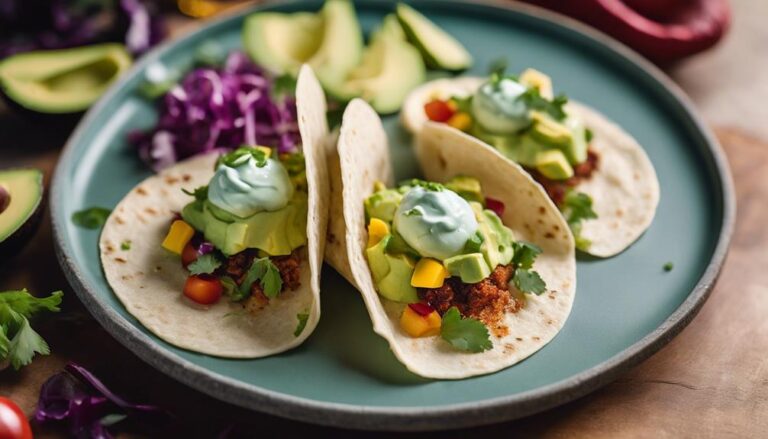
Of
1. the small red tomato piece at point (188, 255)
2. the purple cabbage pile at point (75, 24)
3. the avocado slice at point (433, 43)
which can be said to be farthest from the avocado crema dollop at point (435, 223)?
the purple cabbage pile at point (75, 24)

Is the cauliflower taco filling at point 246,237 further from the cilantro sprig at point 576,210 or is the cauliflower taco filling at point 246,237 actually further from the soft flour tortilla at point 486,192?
the cilantro sprig at point 576,210

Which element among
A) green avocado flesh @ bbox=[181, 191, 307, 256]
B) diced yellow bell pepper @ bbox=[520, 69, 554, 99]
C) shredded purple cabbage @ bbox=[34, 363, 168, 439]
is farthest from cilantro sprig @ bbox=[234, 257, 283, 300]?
diced yellow bell pepper @ bbox=[520, 69, 554, 99]

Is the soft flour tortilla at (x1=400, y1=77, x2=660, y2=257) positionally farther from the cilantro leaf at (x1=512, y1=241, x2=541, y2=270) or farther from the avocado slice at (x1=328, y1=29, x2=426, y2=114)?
the cilantro leaf at (x1=512, y1=241, x2=541, y2=270)

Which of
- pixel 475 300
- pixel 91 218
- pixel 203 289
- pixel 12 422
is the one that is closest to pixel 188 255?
pixel 203 289

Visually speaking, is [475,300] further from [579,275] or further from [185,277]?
[185,277]

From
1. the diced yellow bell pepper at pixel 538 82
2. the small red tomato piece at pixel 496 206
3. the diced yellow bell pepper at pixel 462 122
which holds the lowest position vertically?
the small red tomato piece at pixel 496 206

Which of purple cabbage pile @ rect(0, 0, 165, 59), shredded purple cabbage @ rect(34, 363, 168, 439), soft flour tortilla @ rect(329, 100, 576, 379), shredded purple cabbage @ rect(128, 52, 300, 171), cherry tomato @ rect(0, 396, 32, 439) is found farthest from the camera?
purple cabbage pile @ rect(0, 0, 165, 59)
